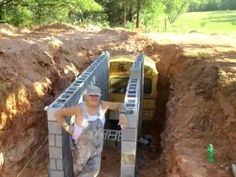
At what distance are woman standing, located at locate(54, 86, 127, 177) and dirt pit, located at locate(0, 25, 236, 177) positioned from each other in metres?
1.61

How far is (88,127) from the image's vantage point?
6.36m

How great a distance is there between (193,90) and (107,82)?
9.30ft

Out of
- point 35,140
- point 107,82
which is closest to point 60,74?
point 107,82

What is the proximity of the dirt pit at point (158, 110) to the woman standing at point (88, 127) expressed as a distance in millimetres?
1612

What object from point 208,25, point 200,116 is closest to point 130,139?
point 200,116

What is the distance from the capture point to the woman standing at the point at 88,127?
6273 millimetres

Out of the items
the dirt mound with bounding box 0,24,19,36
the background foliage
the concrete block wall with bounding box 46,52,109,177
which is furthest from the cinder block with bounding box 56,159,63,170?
the background foliage

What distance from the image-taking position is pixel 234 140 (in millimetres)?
7336

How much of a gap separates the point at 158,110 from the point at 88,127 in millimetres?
6995

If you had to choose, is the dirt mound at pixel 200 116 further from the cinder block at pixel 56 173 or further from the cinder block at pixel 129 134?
the cinder block at pixel 56 173

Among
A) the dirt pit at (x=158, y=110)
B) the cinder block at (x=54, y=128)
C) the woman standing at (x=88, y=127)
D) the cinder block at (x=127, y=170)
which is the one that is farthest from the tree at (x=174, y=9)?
the woman standing at (x=88, y=127)

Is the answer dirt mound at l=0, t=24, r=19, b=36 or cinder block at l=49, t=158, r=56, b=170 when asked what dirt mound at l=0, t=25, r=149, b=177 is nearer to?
cinder block at l=49, t=158, r=56, b=170

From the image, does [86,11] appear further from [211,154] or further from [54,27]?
[211,154]

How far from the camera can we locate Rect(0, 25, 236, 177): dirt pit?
300 inches
